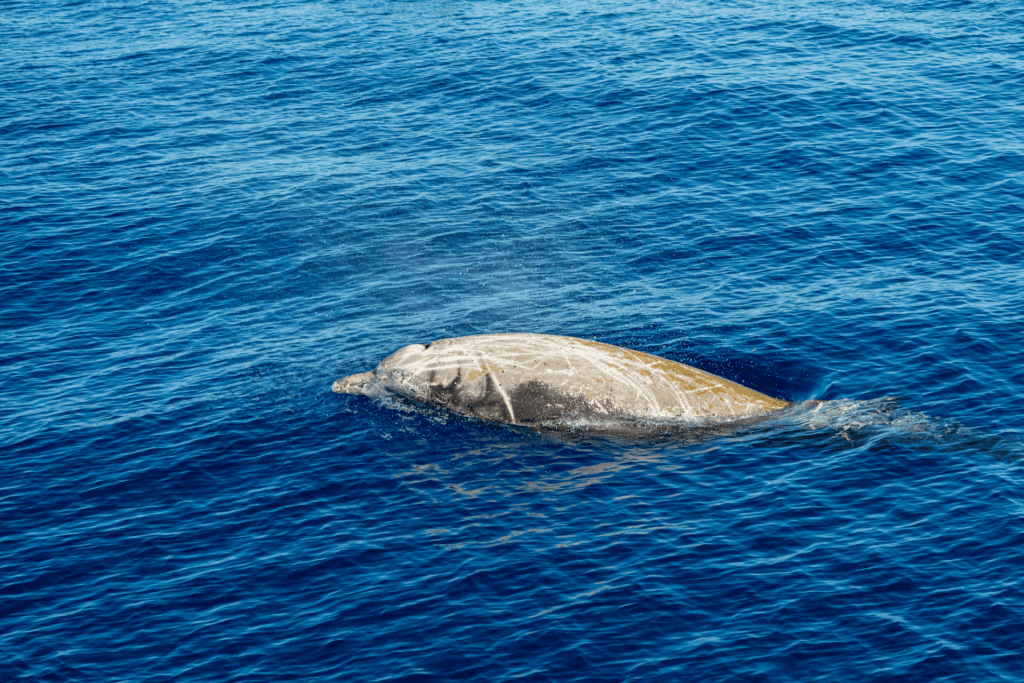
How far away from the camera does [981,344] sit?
115 feet

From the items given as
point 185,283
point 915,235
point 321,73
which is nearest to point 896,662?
point 915,235

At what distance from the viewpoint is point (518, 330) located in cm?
3762

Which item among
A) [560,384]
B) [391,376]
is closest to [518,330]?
[391,376]

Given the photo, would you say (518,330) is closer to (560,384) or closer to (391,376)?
(391,376)

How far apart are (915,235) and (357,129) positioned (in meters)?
33.2

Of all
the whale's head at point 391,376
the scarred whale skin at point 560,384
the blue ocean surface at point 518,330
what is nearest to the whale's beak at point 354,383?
the whale's head at point 391,376

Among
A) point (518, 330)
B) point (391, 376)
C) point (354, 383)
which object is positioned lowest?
point (518, 330)

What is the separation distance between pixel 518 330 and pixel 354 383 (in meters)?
6.87

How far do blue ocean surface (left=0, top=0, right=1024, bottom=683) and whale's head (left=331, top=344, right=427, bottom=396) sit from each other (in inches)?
30.2

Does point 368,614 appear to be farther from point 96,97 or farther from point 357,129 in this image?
point 96,97

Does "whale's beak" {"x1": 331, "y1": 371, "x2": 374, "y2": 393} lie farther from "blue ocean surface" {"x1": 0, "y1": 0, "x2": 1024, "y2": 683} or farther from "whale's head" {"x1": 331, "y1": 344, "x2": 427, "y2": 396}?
"blue ocean surface" {"x1": 0, "y1": 0, "x2": 1024, "y2": 683}

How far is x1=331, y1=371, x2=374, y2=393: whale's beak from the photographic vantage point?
33875 millimetres

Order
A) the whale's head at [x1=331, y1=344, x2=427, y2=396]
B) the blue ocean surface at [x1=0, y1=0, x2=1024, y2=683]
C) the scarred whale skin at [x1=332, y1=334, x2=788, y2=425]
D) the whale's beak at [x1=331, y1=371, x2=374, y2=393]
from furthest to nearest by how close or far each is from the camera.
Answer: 1. the whale's beak at [x1=331, y1=371, x2=374, y2=393]
2. the whale's head at [x1=331, y1=344, x2=427, y2=396]
3. the scarred whale skin at [x1=332, y1=334, x2=788, y2=425]
4. the blue ocean surface at [x1=0, y1=0, x2=1024, y2=683]

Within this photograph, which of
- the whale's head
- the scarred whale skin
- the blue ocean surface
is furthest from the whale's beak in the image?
the scarred whale skin
